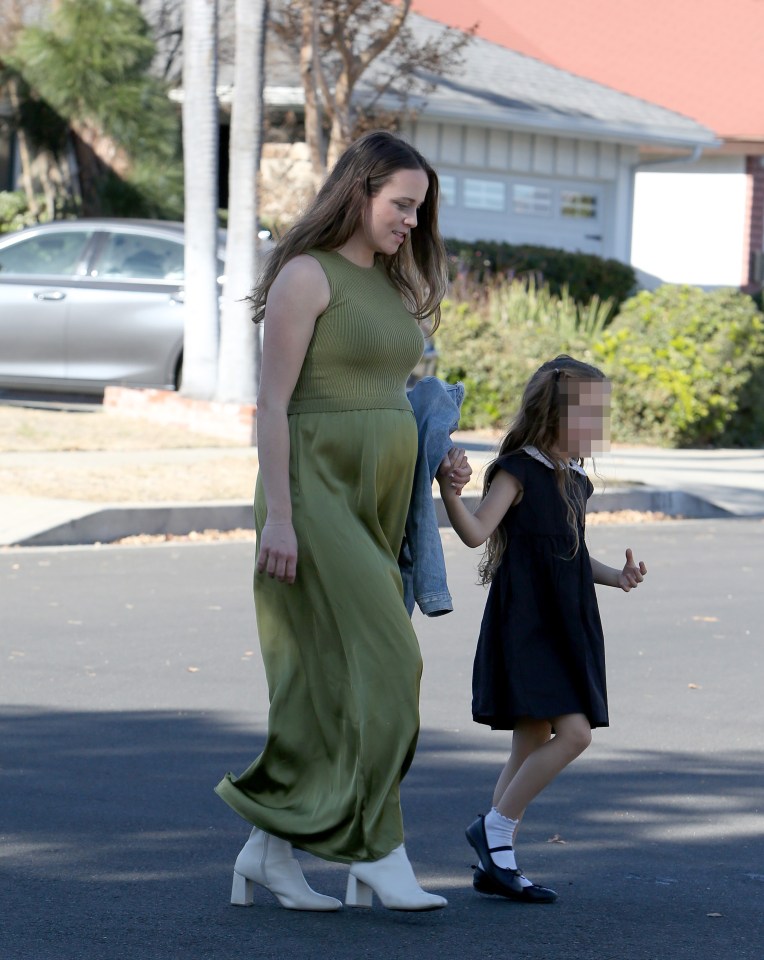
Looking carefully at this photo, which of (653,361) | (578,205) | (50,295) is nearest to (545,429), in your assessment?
(50,295)

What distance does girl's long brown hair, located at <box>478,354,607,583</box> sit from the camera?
4277mm

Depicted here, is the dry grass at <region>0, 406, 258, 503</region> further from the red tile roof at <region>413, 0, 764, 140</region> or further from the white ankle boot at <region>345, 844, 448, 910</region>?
the red tile roof at <region>413, 0, 764, 140</region>

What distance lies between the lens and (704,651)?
308 inches

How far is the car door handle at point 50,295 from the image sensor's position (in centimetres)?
1511

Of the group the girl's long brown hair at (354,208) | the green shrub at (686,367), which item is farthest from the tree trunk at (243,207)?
the girl's long brown hair at (354,208)

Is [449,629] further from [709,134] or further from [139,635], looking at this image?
[709,134]

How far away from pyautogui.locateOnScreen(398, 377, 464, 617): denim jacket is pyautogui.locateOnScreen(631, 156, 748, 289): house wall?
1023 inches

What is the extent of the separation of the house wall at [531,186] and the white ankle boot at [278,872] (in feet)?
67.3

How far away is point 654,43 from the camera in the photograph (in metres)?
32.1

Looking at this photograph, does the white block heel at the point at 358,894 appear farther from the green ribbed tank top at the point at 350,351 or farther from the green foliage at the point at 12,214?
the green foliage at the point at 12,214

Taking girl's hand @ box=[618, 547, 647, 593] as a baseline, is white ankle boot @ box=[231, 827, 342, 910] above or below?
below

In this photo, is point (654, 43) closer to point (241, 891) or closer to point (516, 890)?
point (516, 890)

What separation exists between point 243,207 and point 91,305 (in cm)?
171

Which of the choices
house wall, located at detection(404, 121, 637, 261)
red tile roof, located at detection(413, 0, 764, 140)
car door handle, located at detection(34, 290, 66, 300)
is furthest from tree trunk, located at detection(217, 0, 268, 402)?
red tile roof, located at detection(413, 0, 764, 140)
